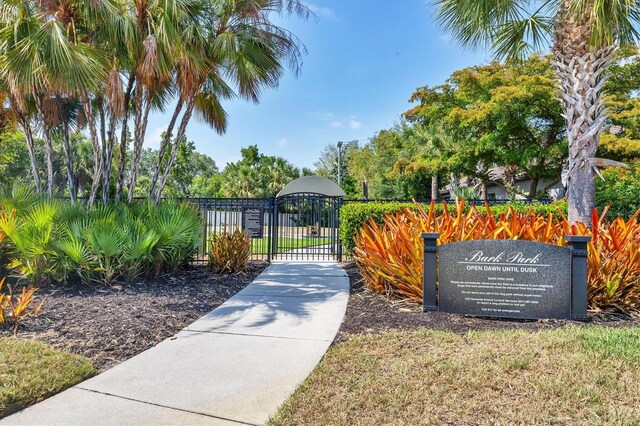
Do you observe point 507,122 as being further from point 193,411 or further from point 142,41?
point 193,411

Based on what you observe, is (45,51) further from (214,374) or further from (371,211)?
(371,211)

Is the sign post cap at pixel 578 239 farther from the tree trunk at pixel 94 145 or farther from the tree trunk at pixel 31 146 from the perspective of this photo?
the tree trunk at pixel 31 146

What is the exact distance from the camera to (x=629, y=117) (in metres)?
17.2

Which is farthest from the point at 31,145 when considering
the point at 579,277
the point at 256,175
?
the point at 256,175

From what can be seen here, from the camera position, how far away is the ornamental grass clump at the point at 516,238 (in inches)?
209

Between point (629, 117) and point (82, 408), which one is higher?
point (629, 117)

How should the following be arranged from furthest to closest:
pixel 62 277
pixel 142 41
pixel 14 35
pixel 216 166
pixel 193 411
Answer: pixel 216 166 < pixel 142 41 < pixel 14 35 < pixel 62 277 < pixel 193 411

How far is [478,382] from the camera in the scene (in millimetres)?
3053

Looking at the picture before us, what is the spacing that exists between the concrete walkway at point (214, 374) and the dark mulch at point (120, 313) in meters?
0.27

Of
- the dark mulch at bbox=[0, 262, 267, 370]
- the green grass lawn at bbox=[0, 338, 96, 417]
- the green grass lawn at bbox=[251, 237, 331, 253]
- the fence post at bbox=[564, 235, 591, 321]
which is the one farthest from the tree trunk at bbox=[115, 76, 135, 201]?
the fence post at bbox=[564, 235, 591, 321]

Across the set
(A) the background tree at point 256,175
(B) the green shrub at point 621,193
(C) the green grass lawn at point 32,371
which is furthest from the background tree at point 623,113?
(A) the background tree at point 256,175

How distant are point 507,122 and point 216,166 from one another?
59.6 m

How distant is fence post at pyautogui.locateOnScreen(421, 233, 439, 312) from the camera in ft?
17.6

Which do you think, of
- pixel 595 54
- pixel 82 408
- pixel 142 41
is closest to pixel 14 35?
pixel 142 41
